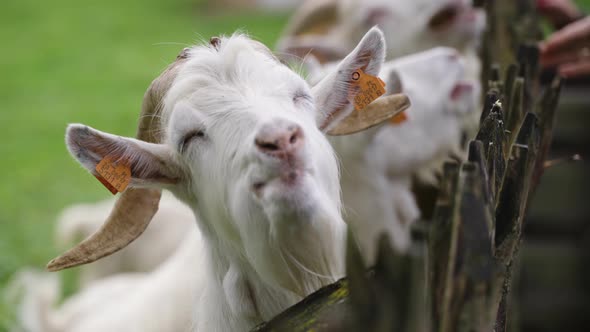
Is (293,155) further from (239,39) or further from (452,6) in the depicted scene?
(452,6)

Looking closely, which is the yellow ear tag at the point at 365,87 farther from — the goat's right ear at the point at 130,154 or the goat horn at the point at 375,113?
the goat's right ear at the point at 130,154

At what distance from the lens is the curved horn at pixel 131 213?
8.61ft

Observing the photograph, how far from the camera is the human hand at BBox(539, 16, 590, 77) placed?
3932mm

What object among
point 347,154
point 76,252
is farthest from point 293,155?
point 347,154

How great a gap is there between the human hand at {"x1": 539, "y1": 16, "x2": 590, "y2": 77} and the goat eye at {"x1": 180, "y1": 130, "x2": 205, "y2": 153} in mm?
2126

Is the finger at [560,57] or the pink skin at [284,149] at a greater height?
the finger at [560,57]

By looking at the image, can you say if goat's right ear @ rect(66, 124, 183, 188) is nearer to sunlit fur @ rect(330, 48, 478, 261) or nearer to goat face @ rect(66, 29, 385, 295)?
goat face @ rect(66, 29, 385, 295)

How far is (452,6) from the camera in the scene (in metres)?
4.82

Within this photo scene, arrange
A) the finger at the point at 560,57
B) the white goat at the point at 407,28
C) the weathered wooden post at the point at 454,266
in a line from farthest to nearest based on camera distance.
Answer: the white goat at the point at 407,28 < the finger at the point at 560,57 < the weathered wooden post at the point at 454,266

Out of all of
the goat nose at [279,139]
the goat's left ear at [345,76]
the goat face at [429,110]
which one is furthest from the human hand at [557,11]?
the goat nose at [279,139]

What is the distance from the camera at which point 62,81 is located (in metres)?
11.2

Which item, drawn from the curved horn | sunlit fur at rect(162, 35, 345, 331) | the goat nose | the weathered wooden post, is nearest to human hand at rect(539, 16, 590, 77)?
the weathered wooden post

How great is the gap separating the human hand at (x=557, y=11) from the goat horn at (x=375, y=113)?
6.90ft

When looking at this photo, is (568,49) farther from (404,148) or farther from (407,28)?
(407,28)
